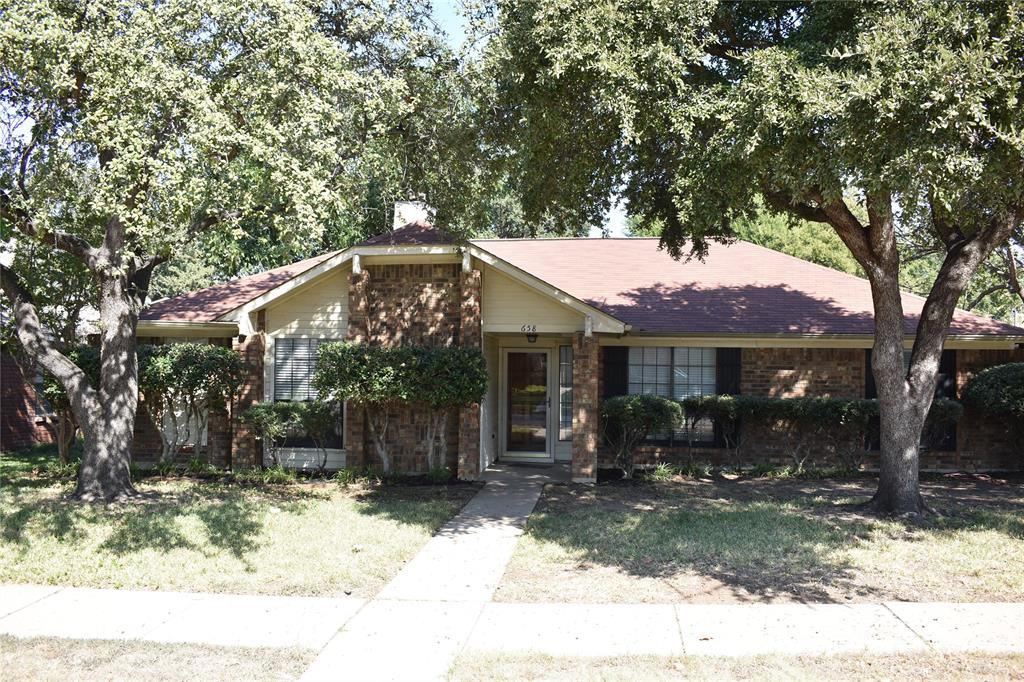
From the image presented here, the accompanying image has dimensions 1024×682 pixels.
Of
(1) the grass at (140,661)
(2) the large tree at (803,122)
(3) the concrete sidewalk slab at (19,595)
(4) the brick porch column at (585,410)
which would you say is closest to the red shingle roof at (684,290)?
(4) the brick porch column at (585,410)

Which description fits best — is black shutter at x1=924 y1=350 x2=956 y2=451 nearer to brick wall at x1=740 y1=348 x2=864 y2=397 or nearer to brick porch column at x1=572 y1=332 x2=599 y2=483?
brick wall at x1=740 y1=348 x2=864 y2=397

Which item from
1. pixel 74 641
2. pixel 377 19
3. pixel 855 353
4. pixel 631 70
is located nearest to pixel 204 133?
pixel 377 19

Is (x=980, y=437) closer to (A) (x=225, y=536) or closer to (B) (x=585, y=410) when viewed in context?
(B) (x=585, y=410)

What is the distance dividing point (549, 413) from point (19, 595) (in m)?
9.95

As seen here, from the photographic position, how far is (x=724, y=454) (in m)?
14.3

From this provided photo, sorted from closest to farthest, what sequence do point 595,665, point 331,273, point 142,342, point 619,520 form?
point 595,665
point 619,520
point 331,273
point 142,342

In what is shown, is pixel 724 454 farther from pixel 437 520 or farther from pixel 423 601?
pixel 423 601

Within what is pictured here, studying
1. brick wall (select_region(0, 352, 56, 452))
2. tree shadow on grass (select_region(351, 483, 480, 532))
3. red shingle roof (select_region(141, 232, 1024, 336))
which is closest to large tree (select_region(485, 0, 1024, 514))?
A: red shingle roof (select_region(141, 232, 1024, 336))

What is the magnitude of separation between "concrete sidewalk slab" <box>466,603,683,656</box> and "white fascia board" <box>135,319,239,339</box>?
948 centimetres

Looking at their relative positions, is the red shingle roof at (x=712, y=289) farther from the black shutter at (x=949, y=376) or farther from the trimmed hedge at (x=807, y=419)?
the trimmed hedge at (x=807, y=419)

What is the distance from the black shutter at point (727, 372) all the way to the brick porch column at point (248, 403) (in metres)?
8.52

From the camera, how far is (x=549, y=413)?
15.3 metres

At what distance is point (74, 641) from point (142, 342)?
10316mm

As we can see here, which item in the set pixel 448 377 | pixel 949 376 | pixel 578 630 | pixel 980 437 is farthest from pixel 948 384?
pixel 578 630
